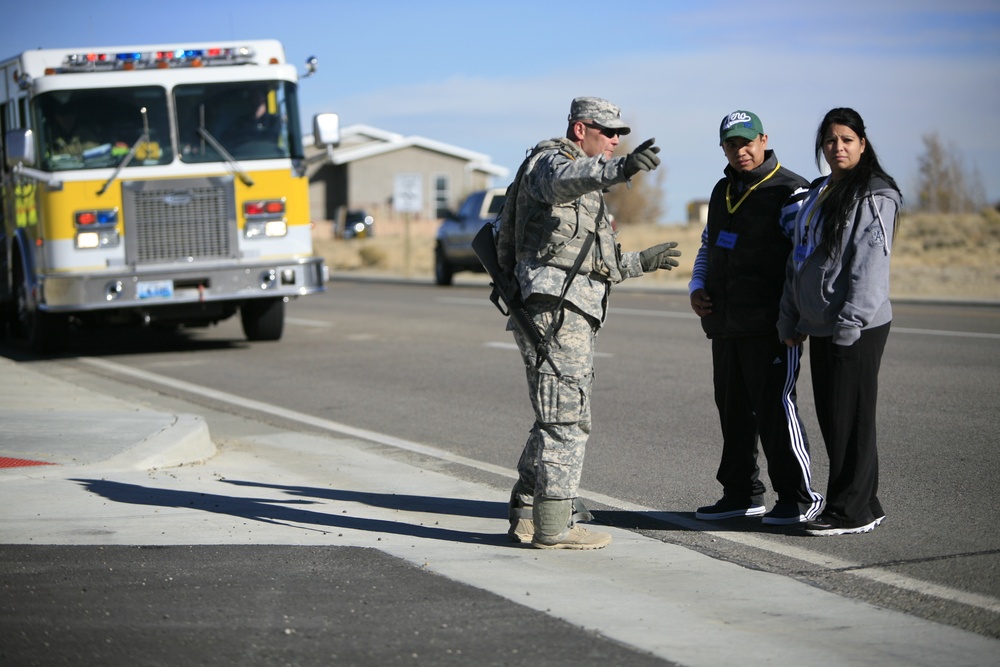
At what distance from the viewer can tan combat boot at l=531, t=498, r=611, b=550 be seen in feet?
17.4

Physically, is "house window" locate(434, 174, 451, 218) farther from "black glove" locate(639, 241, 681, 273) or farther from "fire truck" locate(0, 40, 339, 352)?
"black glove" locate(639, 241, 681, 273)

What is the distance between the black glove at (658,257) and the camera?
5348 mm

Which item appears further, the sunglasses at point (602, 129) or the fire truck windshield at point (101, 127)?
the fire truck windshield at point (101, 127)

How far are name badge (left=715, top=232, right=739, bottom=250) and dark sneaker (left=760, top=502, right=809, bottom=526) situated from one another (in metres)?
1.22

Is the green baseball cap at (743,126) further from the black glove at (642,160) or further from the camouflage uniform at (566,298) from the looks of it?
the black glove at (642,160)

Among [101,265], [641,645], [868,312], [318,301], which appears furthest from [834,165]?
[318,301]

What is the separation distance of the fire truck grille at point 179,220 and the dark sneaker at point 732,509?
9.13m

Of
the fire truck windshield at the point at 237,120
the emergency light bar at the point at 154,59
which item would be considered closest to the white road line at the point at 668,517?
the fire truck windshield at the point at 237,120

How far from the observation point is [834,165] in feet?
17.9

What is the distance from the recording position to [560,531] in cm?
536

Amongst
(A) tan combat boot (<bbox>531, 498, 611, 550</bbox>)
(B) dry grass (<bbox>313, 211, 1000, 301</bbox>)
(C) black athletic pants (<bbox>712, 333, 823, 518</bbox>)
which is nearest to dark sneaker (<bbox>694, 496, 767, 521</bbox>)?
(C) black athletic pants (<bbox>712, 333, 823, 518</bbox>)

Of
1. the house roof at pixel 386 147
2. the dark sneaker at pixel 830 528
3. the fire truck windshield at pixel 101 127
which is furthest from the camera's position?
the house roof at pixel 386 147

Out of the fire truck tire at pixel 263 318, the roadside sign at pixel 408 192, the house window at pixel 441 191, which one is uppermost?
the house window at pixel 441 191

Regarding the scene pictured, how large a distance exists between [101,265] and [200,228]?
1131mm
